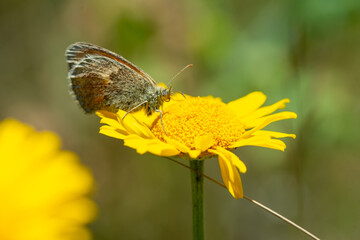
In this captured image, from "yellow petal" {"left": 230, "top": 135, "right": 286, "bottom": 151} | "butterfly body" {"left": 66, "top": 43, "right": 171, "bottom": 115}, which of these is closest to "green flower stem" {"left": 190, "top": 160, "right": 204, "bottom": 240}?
"yellow petal" {"left": 230, "top": 135, "right": 286, "bottom": 151}

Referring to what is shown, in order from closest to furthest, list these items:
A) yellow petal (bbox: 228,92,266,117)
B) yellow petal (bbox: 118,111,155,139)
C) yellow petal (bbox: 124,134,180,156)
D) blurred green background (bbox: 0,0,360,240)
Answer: yellow petal (bbox: 124,134,180,156) → yellow petal (bbox: 118,111,155,139) → yellow petal (bbox: 228,92,266,117) → blurred green background (bbox: 0,0,360,240)

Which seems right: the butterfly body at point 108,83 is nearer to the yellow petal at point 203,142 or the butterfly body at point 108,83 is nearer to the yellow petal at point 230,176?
the yellow petal at point 203,142

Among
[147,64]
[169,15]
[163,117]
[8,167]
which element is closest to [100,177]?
[147,64]

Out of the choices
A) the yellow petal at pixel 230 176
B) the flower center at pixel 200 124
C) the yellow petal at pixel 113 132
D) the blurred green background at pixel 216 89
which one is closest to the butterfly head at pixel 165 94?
the flower center at pixel 200 124

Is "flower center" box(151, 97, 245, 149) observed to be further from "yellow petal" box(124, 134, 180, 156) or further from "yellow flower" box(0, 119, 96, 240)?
"yellow flower" box(0, 119, 96, 240)

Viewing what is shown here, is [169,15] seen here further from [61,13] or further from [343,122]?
[343,122]

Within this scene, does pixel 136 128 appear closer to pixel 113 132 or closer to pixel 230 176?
pixel 113 132

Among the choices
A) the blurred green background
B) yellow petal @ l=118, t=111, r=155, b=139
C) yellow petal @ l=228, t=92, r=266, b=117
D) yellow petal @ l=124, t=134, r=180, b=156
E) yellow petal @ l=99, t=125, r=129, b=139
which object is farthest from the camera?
the blurred green background
